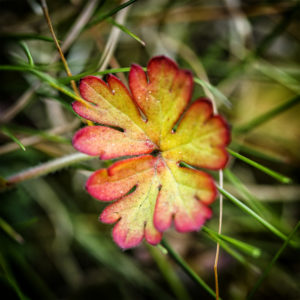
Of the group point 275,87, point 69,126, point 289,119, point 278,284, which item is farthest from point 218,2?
point 278,284

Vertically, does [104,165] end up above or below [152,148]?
below

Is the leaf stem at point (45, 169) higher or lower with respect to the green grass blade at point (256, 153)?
higher

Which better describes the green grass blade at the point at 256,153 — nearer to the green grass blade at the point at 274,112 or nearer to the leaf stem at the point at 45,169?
the green grass blade at the point at 274,112

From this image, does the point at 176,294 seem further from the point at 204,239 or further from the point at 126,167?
the point at 126,167

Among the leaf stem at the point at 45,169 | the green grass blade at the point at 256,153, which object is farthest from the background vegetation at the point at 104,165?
the leaf stem at the point at 45,169

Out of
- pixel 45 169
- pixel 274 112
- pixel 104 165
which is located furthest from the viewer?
pixel 104 165

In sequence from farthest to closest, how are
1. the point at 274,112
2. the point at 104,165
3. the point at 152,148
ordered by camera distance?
the point at 104,165 < the point at 274,112 < the point at 152,148

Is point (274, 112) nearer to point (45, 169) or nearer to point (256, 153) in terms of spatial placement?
point (256, 153)

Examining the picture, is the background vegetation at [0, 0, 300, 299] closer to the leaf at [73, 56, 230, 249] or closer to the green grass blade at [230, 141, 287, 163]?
the green grass blade at [230, 141, 287, 163]

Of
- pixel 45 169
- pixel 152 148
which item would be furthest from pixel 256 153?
pixel 45 169
